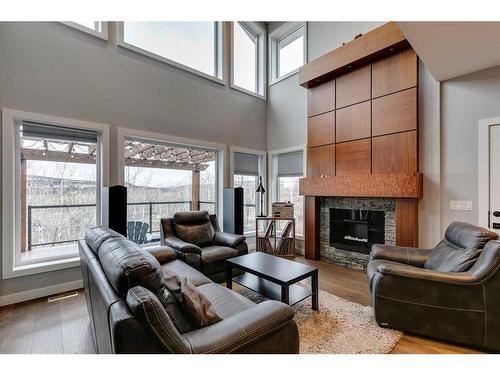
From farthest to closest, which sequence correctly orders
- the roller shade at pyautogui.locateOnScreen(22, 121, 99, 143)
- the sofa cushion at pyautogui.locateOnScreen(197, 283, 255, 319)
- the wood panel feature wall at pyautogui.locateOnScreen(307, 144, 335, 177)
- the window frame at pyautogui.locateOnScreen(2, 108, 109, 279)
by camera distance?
the wood panel feature wall at pyautogui.locateOnScreen(307, 144, 335, 177), the roller shade at pyautogui.locateOnScreen(22, 121, 99, 143), the window frame at pyautogui.locateOnScreen(2, 108, 109, 279), the sofa cushion at pyautogui.locateOnScreen(197, 283, 255, 319)

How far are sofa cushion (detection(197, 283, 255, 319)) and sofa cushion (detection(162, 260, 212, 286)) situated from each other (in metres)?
0.14

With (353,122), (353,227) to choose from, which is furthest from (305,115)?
(353,227)

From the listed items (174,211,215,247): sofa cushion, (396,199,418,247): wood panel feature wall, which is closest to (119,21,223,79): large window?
(174,211,215,247): sofa cushion

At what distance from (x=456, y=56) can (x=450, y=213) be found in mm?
1864

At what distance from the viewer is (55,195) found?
10.3 ft

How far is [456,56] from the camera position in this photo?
257cm

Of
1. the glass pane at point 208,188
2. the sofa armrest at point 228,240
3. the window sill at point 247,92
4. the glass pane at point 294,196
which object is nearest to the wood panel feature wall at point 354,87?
the glass pane at point 294,196

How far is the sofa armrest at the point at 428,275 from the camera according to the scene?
1872mm

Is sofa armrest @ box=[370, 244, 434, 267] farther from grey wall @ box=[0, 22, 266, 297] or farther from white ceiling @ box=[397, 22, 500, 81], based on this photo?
grey wall @ box=[0, 22, 266, 297]

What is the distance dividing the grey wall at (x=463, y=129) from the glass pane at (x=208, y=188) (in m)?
3.70

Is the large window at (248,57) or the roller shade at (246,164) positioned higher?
the large window at (248,57)

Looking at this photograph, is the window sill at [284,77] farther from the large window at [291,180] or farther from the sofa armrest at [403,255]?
the sofa armrest at [403,255]

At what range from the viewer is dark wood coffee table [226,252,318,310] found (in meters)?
2.25
